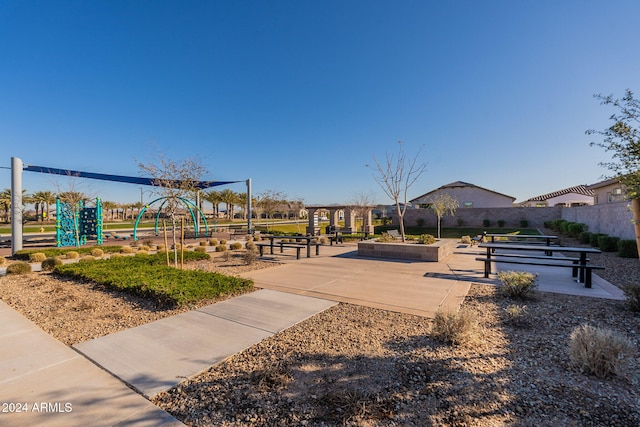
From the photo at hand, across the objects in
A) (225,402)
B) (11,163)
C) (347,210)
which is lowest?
(225,402)

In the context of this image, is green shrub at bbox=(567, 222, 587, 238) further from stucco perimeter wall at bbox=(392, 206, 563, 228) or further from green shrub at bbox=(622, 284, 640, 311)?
green shrub at bbox=(622, 284, 640, 311)

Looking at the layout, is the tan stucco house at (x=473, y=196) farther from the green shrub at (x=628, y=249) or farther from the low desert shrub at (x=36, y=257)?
the low desert shrub at (x=36, y=257)

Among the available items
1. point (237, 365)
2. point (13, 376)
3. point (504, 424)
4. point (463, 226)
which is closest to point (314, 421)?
point (237, 365)

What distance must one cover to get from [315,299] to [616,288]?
6.56 m

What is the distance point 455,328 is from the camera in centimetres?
370

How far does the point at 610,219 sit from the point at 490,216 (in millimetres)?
16521

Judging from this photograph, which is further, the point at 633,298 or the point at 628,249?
the point at 628,249

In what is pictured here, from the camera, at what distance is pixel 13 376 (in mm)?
3043

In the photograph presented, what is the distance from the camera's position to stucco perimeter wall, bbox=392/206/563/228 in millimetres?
28297

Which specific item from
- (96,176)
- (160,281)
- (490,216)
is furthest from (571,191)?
(96,176)

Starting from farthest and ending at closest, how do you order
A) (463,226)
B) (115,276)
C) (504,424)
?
(463,226)
(115,276)
(504,424)

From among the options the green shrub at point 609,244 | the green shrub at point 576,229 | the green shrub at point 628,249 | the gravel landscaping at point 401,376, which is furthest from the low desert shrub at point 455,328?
the green shrub at point 576,229

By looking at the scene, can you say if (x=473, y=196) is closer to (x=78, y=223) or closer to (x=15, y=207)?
(x=78, y=223)

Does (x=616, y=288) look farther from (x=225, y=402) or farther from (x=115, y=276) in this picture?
(x=115, y=276)
